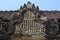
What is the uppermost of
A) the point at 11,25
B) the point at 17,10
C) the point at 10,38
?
the point at 17,10

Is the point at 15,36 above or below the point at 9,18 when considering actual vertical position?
below

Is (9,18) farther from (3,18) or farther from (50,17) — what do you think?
(50,17)

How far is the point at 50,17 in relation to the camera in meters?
12.5

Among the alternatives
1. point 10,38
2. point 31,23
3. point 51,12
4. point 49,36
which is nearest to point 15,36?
point 10,38

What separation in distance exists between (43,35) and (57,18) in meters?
1.31

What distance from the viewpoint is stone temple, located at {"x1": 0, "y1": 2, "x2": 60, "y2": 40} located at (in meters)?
11.7

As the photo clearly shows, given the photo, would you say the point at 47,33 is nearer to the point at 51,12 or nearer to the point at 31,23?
the point at 31,23

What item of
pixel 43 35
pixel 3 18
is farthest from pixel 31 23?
pixel 3 18

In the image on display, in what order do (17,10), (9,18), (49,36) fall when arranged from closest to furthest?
(49,36) → (9,18) → (17,10)

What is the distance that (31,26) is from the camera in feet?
38.8

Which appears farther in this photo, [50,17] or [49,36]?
[50,17]

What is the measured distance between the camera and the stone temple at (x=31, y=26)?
11688 mm

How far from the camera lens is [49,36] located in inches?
458

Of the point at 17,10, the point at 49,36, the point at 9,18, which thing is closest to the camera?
the point at 49,36
